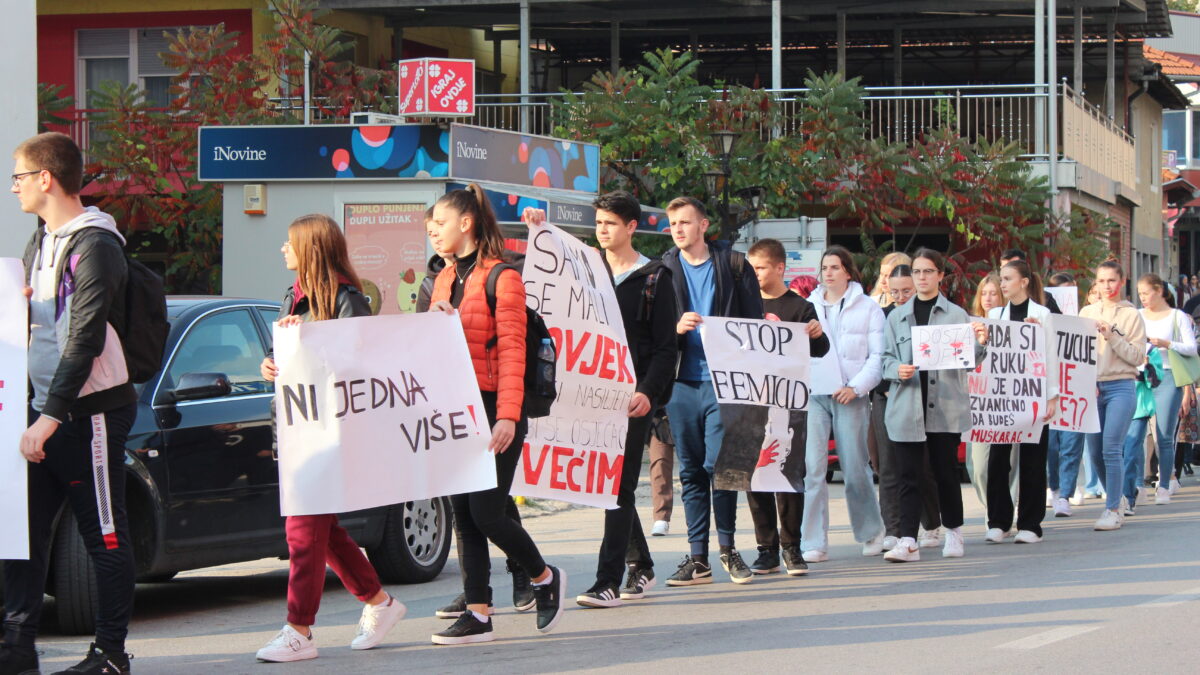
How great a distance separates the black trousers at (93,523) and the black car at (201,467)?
3.73ft

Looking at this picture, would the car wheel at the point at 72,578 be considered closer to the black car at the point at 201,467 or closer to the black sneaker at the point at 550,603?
the black car at the point at 201,467

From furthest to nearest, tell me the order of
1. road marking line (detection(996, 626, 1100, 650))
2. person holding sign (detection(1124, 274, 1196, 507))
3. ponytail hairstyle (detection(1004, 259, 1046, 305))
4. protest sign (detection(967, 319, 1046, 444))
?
person holding sign (detection(1124, 274, 1196, 507))
ponytail hairstyle (detection(1004, 259, 1046, 305))
protest sign (detection(967, 319, 1046, 444))
road marking line (detection(996, 626, 1100, 650))

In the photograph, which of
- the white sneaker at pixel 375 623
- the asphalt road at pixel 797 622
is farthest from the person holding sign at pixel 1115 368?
the white sneaker at pixel 375 623

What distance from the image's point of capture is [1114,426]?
12164 millimetres

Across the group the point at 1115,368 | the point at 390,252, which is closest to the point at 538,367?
the point at 1115,368

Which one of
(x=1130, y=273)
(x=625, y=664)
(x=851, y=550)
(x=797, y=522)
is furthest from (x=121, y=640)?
(x=1130, y=273)

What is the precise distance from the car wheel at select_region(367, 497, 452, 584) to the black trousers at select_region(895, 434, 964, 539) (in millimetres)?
2782

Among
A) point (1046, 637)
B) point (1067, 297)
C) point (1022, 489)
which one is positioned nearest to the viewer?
point (1046, 637)

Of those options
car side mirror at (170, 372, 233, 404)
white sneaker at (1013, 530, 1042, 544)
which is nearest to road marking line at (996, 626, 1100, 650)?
white sneaker at (1013, 530, 1042, 544)

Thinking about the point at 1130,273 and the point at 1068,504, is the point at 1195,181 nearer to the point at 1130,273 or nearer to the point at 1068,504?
the point at 1130,273

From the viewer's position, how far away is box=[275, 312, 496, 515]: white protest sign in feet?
21.3

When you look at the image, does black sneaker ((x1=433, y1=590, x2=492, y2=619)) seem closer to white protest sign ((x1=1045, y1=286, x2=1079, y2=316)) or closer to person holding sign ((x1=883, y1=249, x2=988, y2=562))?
person holding sign ((x1=883, y1=249, x2=988, y2=562))

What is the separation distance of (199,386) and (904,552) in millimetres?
4421

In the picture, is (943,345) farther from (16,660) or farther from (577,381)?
(16,660)
